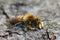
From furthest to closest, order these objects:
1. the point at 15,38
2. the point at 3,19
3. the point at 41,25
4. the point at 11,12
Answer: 1. the point at 11,12
2. the point at 3,19
3. the point at 41,25
4. the point at 15,38

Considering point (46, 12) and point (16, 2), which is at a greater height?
point (16, 2)

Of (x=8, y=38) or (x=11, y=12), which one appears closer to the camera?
(x=8, y=38)

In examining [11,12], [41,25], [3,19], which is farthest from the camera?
[11,12]

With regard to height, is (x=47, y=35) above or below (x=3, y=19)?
below

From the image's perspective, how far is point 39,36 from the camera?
2.01 metres

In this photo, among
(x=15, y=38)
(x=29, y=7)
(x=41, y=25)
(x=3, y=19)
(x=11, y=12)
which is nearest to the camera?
(x=15, y=38)

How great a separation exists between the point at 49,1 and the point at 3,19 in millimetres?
911

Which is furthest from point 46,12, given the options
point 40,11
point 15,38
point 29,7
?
point 15,38

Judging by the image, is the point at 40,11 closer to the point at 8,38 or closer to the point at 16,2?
the point at 16,2

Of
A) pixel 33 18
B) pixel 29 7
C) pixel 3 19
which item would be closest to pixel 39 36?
pixel 33 18

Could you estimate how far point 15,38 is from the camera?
6.51 feet

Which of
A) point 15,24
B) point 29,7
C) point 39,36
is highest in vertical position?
point 29,7

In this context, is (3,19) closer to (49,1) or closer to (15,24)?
(15,24)

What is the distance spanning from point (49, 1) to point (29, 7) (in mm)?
374
